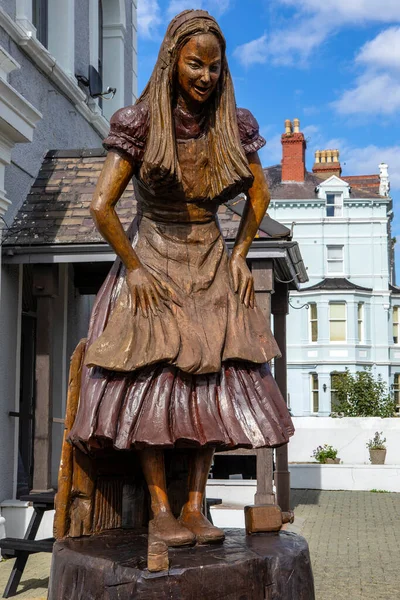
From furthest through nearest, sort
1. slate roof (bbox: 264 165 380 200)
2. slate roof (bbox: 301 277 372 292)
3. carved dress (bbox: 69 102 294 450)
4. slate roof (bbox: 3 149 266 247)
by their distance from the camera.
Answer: slate roof (bbox: 264 165 380 200)
slate roof (bbox: 301 277 372 292)
slate roof (bbox: 3 149 266 247)
carved dress (bbox: 69 102 294 450)

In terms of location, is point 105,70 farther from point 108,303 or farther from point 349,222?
point 349,222

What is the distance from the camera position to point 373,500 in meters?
14.2

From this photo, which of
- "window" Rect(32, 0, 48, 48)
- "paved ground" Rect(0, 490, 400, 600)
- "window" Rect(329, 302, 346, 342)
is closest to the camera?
"paved ground" Rect(0, 490, 400, 600)

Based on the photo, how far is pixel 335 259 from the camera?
3466cm

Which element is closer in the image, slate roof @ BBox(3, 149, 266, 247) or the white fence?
slate roof @ BBox(3, 149, 266, 247)

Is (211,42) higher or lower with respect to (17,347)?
higher

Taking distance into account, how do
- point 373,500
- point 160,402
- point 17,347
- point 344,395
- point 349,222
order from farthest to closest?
1. point 349,222
2. point 344,395
3. point 373,500
4. point 17,347
5. point 160,402

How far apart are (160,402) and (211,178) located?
3.48 ft

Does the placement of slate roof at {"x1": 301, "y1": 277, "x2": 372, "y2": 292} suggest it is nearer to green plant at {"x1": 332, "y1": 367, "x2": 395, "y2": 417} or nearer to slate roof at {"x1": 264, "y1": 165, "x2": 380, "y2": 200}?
slate roof at {"x1": 264, "y1": 165, "x2": 380, "y2": 200}

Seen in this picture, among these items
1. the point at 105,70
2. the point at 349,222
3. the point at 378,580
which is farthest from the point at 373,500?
the point at 349,222

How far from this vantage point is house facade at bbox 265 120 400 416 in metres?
33.6

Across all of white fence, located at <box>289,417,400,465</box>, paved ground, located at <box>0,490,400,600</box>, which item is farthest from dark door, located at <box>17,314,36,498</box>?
white fence, located at <box>289,417,400,465</box>

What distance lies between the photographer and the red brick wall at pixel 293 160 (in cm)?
3491

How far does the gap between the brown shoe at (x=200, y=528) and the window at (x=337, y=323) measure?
30651mm
